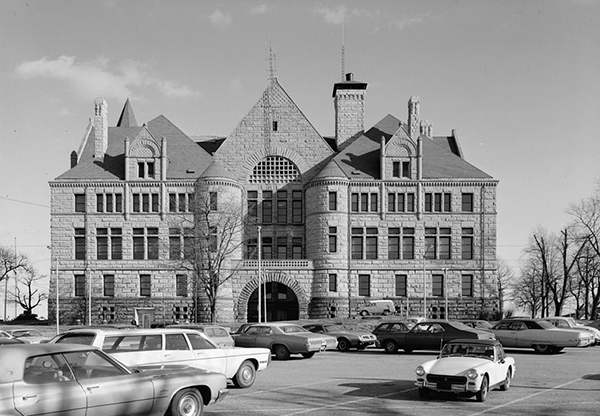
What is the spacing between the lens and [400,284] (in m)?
62.9

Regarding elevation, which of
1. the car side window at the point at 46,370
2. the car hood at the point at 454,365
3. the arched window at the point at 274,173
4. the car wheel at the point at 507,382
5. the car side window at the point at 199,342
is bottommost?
the car wheel at the point at 507,382

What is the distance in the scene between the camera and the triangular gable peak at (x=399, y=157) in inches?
2484

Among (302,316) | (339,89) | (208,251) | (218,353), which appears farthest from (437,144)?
(218,353)

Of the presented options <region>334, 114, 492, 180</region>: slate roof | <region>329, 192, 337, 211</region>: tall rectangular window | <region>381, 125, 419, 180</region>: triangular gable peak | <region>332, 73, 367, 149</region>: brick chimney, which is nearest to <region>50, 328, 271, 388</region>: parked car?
<region>329, 192, 337, 211</region>: tall rectangular window

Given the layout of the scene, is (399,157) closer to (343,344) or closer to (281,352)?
(343,344)

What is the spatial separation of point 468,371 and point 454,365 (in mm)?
637

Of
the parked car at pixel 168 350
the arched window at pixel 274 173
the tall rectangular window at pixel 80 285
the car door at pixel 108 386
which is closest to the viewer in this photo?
the car door at pixel 108 386

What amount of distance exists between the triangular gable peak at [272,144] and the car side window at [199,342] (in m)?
46.4

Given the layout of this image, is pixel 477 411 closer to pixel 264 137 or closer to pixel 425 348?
pixel 425 348

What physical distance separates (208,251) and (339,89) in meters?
22.3

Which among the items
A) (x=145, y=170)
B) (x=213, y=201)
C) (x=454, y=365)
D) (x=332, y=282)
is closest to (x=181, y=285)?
(x=213, y=201)

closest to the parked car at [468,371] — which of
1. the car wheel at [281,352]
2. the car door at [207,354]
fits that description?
the car door at [207,354]

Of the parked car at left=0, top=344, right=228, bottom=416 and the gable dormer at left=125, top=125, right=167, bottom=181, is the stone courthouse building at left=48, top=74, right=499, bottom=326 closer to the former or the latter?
the gable dormer at left=125, top=125, right=167, bottom=181

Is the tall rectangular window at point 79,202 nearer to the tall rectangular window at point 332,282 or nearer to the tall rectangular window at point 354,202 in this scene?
the tall rectangular window at point 332,282
